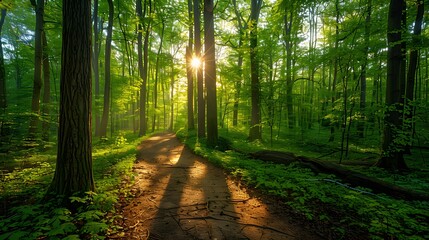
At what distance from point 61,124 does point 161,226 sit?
2.43 m

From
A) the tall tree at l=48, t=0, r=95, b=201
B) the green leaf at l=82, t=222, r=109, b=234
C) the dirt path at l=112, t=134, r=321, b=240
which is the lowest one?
the dirt path at l=112, t=134, r=321, b=240

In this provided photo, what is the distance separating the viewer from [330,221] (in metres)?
3.50

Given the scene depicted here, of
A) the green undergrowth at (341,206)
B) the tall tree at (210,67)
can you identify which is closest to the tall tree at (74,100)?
the green undergrowth at (341,206)

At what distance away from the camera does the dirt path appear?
3.08 m

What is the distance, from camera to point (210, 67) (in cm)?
953

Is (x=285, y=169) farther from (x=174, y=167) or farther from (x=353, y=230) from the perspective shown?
(x=174, y=167)

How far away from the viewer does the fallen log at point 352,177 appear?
14.6 ft

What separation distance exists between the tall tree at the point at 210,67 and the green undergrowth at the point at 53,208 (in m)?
4.17

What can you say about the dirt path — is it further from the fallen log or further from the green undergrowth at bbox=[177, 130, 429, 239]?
the fallen log

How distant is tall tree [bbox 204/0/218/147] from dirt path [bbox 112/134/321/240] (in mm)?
3657

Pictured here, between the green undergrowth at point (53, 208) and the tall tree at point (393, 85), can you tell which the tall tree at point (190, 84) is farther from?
the tall tree at point (393, 85)

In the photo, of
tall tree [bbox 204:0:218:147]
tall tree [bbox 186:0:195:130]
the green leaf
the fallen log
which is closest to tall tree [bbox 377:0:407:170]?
the fallen log

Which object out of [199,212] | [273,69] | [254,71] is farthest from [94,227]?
[273,69]

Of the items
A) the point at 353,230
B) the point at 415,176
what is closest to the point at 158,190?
the point at 353,230
